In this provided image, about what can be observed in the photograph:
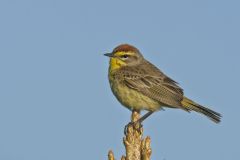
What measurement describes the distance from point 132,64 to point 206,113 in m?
2.23

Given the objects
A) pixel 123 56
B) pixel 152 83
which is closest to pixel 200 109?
pixel 152 83

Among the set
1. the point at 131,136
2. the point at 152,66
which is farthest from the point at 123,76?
the point at 131,136

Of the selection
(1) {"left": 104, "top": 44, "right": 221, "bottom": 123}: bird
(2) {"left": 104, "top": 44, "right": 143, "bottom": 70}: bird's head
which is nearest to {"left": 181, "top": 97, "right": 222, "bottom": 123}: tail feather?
(1) {"left": 104, "top": 44, "right": 221, "bottom": 123}: bird

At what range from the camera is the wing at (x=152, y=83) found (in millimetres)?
10701

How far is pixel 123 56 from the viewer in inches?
439

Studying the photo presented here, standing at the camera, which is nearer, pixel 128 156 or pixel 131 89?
pixel 128 156

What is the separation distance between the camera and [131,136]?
664 centimetres

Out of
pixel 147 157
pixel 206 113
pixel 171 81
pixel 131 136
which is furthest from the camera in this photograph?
pixel 171 81

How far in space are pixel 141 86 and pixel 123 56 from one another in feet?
2.80

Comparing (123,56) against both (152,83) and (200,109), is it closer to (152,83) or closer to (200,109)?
(152,83)

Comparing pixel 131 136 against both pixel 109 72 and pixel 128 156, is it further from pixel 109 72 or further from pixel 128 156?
pixel 109 72

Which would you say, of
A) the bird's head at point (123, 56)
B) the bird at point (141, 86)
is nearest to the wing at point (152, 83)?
the bird at point (141, 86)

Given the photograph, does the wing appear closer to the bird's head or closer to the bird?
the bird

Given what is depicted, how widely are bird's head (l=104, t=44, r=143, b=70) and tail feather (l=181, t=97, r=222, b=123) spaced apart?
156cm
